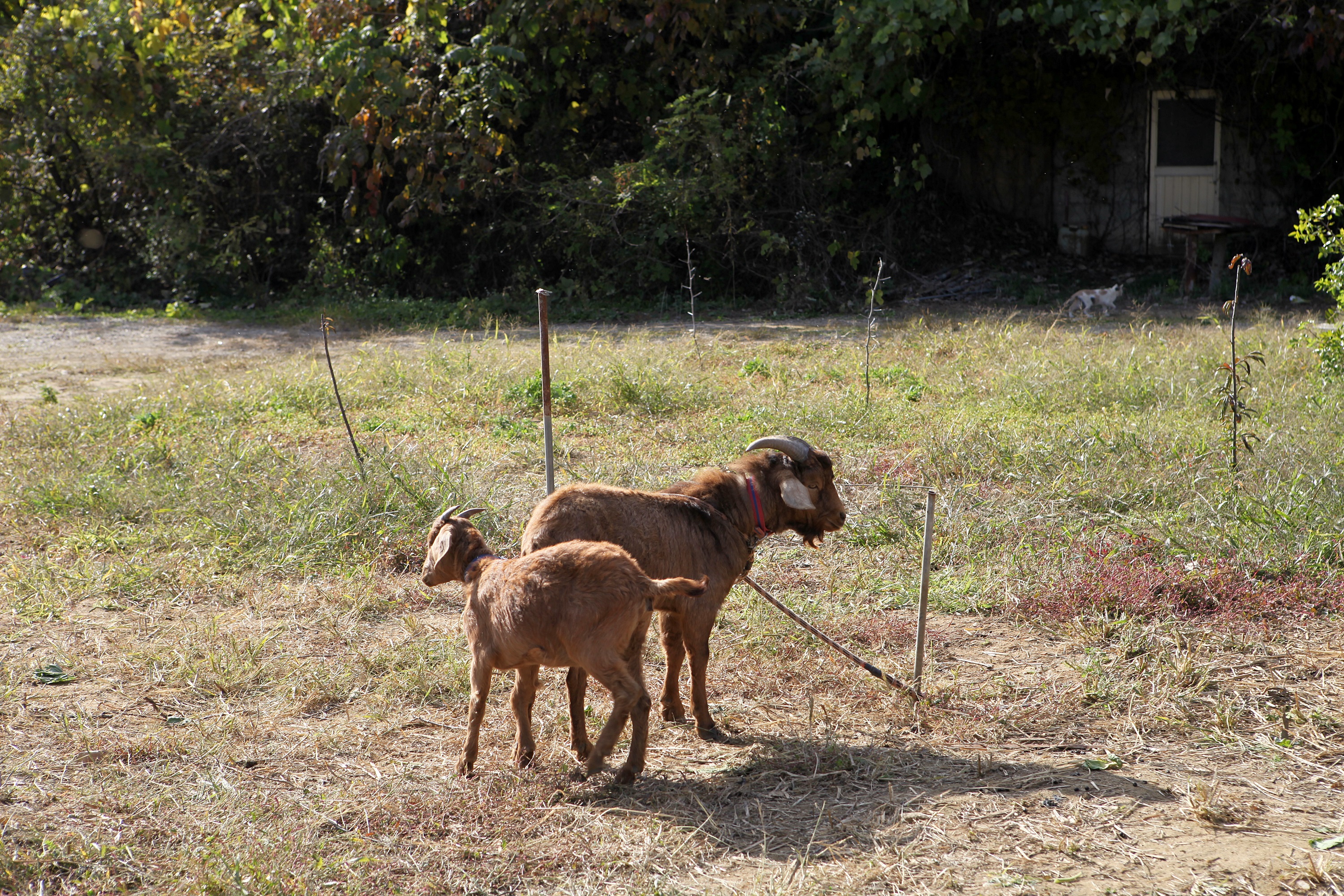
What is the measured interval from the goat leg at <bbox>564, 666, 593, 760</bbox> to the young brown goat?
0.12 meters

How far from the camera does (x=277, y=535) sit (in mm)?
6137

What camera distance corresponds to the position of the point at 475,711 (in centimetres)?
384

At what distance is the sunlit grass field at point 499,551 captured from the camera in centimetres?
348

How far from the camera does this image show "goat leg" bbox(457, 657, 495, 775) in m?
3.81

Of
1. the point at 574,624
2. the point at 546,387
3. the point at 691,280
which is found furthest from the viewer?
the point at 691,280

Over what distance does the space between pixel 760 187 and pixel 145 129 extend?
30.4ft

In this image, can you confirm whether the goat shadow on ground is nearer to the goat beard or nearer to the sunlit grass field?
the sunlit grass field

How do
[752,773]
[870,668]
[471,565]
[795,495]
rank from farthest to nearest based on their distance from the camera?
[795,495], [870,668], [471,565], [752,773]

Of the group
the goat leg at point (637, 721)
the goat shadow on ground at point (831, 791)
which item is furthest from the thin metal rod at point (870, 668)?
the goat leg at point (637, 721)

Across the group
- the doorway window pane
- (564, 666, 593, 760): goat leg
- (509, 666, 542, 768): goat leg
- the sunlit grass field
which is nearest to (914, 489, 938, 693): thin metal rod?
the sunlit grass field

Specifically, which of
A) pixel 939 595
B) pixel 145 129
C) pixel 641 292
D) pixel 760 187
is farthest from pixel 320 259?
pixel 939 595

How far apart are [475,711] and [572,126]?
1336 cm

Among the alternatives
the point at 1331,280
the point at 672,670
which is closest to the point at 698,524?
the point at 672,670

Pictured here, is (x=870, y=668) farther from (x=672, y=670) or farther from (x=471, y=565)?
(x=471, y=565)
